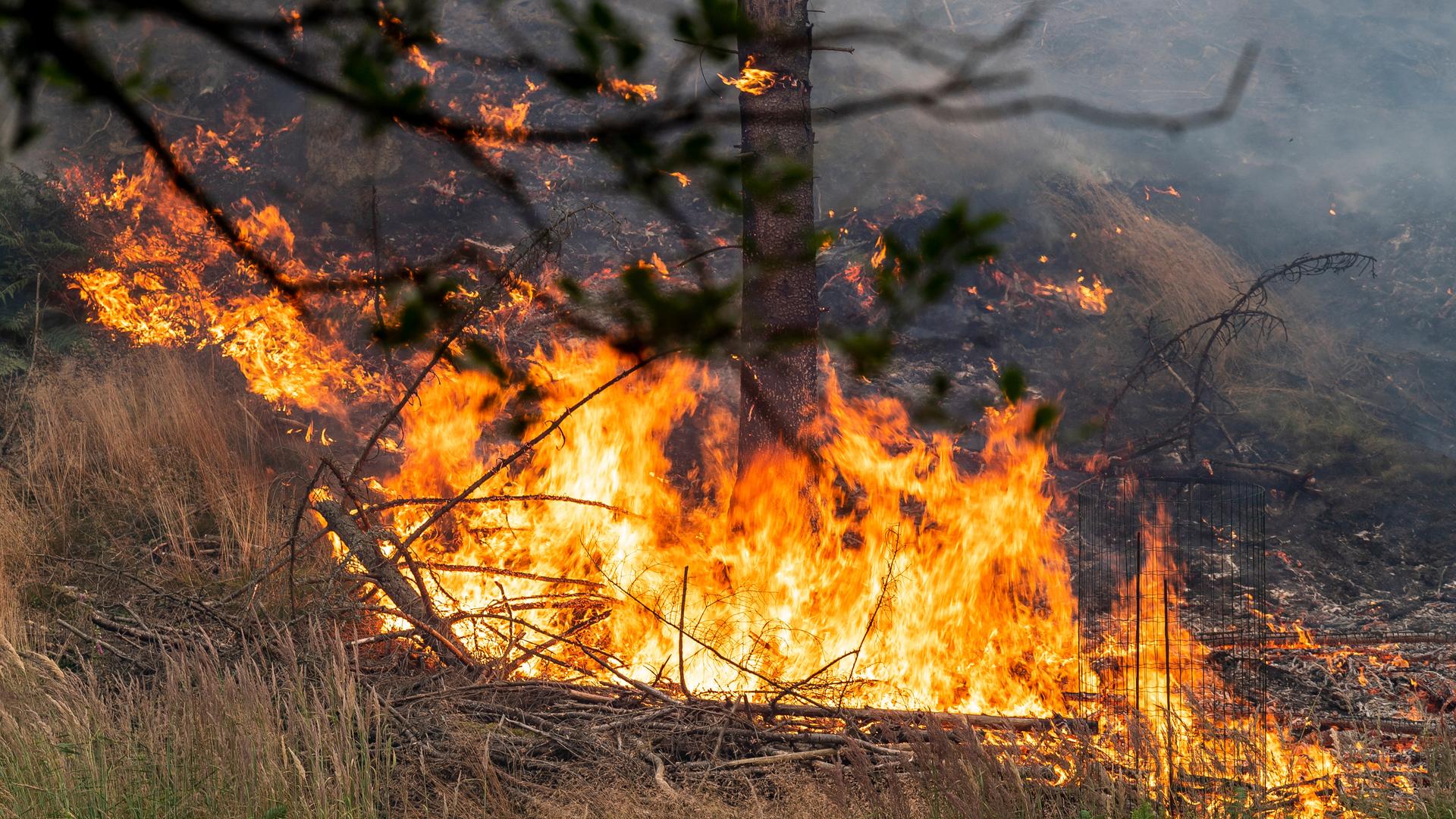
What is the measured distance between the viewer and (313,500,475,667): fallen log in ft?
16.7

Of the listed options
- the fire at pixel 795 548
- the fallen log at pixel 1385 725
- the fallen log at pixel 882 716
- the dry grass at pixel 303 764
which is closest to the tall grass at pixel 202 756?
the dry grass at pixel 303 764

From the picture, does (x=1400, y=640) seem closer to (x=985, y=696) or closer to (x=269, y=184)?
(x=985, y=696)

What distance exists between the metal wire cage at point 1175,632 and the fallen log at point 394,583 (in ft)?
9.45

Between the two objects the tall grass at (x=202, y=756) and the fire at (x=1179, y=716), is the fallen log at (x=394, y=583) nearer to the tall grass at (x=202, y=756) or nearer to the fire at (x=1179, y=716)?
the tall grass at (x=202, y=756)

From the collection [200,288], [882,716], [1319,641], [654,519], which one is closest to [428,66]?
[200,288]

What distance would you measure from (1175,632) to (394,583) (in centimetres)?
427

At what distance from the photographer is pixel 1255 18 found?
56.4 feet

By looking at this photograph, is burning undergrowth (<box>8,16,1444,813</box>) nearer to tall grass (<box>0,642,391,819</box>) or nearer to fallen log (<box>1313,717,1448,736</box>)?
fallen log (<box>1313,717,1448,736</box>)

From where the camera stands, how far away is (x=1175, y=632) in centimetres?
609

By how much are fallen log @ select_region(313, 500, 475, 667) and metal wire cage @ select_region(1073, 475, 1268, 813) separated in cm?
288

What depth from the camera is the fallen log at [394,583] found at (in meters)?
5.08

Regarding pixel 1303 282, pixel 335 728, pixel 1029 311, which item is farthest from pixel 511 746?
pixel 1303 282

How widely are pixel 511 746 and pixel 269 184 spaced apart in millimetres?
7769

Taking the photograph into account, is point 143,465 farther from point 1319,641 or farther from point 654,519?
point 1319,641
